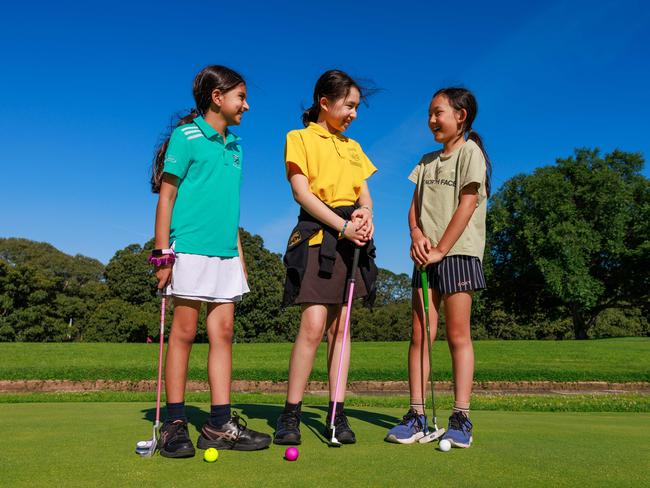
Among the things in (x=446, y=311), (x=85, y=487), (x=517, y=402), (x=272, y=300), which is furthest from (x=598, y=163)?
(x=85, y=487)

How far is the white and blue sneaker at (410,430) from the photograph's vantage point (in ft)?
10.2

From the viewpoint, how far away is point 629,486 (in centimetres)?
213

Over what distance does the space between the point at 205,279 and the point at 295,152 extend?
0.98 metres

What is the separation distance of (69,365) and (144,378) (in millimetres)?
2375

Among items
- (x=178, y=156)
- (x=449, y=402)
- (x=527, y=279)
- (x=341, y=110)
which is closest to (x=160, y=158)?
(x=178, y=156)

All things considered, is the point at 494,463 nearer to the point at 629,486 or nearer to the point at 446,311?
the point at 629,486

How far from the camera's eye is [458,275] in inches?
136

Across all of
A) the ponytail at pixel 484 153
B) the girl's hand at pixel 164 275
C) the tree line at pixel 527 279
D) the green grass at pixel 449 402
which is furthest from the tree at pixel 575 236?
the girl's hand at pixel 164 275

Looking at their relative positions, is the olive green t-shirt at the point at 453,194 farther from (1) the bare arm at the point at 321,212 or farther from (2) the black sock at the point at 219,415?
(2) the black sock at the point at 219,415

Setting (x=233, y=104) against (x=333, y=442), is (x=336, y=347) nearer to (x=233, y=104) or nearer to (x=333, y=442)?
(x=333, y=442)

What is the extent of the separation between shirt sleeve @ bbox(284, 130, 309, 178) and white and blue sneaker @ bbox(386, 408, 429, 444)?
1.68 m

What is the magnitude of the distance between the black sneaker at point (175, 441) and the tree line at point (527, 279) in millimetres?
29312

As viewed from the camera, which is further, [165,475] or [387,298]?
[387,298]

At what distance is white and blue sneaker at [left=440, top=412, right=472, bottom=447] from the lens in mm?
2967
